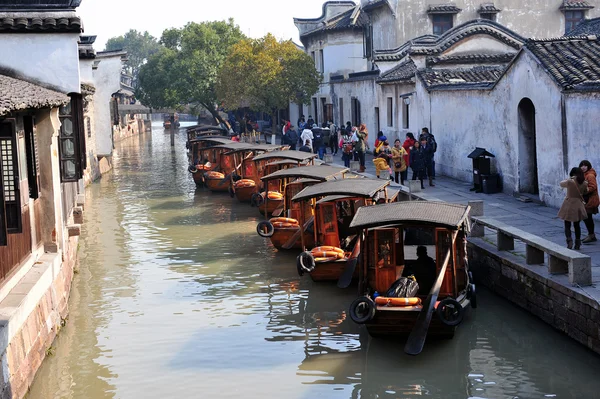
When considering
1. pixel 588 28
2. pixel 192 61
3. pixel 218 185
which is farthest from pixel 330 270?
pixel 192 61

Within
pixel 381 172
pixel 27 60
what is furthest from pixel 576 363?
pixel 381 172

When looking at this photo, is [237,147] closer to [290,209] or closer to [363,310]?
[290,209]

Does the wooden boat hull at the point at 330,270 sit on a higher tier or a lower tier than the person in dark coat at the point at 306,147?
lower

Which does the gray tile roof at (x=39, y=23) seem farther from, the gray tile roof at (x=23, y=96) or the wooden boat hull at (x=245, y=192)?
the wooden boat hull at (x=245, y=192)

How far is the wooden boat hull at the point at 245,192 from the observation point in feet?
92.9

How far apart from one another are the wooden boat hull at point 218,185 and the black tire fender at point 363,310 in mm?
18970

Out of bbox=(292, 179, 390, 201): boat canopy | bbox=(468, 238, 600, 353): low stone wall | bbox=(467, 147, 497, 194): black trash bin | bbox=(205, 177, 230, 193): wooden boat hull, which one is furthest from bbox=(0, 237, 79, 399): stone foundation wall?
bbox=(205, 177, 230, 193): wooden boat hull

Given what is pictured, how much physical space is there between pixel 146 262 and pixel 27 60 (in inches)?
240

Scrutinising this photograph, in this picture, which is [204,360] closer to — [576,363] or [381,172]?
[576,363]

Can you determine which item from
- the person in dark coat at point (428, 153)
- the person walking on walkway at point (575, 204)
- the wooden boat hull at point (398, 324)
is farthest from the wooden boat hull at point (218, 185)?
the wooden boat hull at point (398, 324)

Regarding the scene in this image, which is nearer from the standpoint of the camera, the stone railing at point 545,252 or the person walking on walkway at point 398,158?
the stone railing at point 545,252

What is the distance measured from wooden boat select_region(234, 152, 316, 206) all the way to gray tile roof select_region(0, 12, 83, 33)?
11191 mm

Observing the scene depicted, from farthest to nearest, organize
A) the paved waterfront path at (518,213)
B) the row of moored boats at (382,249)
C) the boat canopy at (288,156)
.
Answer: the boat canopy at (288,156) → the paved waterfront path at (518,213) → the row of moored boats at (382,249)

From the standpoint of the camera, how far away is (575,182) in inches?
583
